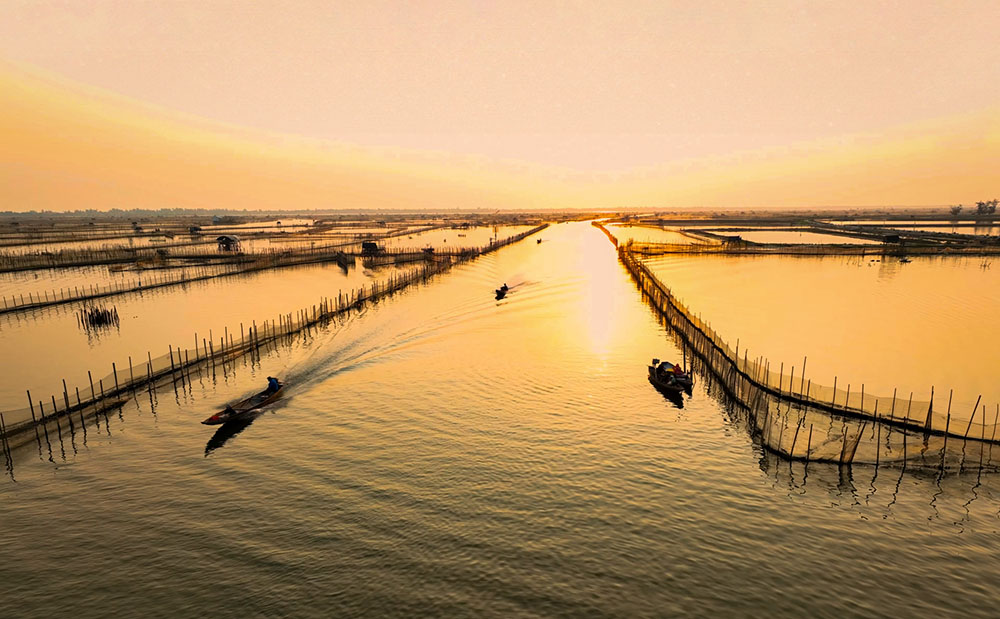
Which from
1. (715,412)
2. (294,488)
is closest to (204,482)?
(294,488)

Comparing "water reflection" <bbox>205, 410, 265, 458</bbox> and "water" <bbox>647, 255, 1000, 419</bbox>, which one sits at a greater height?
"water" <bbox>647, 255, 1000, 419</bbox>

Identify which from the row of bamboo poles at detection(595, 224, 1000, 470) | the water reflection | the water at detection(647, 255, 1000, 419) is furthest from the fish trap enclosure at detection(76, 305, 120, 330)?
the water at detection(647, 255, 1000, 419)

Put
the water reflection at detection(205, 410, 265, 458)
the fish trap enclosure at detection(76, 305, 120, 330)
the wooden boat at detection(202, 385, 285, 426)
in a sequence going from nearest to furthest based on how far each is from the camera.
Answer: the water reflection at detection(205, 410, 265, 458) < the wooden boat at detection(202, 385, 285, 426) < the fish trap enclosure at detection(76, 305, 120, 330)

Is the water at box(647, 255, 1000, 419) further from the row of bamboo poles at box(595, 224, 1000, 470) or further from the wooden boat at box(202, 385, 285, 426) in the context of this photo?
the wooden boat at box(202, 385, 285, 426)

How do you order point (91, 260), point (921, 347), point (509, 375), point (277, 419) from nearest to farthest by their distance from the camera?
point (277, 419) → point (509, 375) → point (921, 347) → point (91, 260)

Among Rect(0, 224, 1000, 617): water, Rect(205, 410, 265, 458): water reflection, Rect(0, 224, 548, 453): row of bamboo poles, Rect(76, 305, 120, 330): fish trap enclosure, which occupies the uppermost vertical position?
Rect(76, 305, 120, 330): fish trap enclosure

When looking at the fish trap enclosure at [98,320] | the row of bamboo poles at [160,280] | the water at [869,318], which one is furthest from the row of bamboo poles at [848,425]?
the row of bamboo poles at [160,280]

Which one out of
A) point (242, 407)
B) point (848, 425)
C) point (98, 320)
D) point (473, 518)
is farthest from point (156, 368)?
point (848, 425)

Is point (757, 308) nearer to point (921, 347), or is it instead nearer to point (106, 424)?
point (921, 347)
